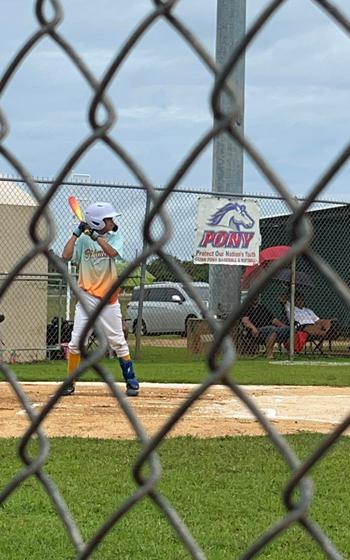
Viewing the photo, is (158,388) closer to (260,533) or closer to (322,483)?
(322,483)

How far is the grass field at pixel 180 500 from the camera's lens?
4.71m

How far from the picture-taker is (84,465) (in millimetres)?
6605

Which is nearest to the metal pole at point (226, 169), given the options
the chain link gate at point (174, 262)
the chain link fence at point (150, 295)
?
the chain link fence at point (150, 295)

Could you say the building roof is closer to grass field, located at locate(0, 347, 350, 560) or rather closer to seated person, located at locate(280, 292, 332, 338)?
seated person, located at locate(280, 292, 332, 338)

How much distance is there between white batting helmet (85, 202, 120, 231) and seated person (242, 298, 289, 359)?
856 centimetres

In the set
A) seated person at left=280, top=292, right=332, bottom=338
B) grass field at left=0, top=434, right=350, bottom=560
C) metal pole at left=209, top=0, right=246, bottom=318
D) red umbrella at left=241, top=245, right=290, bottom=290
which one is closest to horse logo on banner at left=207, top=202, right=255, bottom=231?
red umbrella at left=241, top=245, right=290, bottom=290

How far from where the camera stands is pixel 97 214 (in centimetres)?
789

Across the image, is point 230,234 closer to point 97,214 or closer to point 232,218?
point 232,218

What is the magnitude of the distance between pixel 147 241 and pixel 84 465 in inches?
207

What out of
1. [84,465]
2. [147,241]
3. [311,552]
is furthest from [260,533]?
[147,241]

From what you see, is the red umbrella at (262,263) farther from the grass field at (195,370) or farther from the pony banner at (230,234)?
the grass field at (195,370)

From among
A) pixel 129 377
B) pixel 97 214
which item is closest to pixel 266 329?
pixel 129 377

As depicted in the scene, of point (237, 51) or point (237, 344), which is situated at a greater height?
point (237, 51)

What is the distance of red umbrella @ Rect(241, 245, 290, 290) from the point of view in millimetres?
16922
